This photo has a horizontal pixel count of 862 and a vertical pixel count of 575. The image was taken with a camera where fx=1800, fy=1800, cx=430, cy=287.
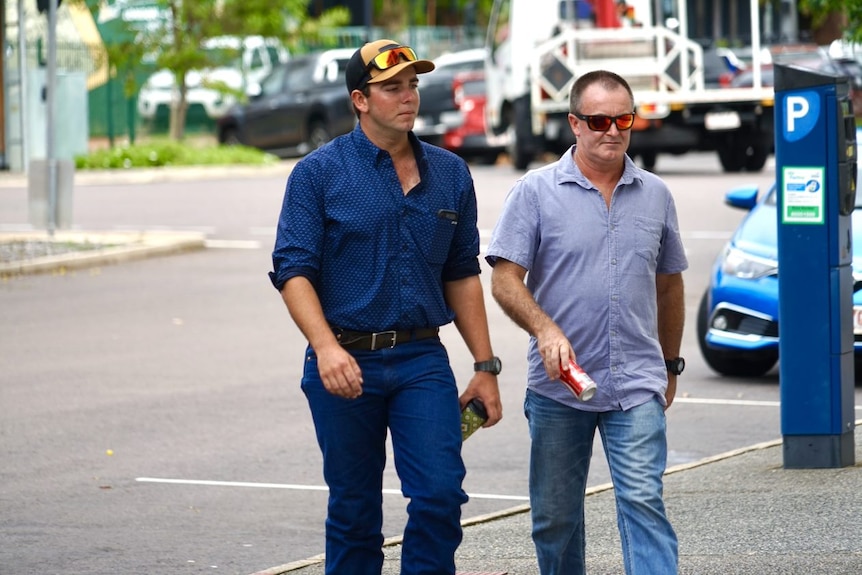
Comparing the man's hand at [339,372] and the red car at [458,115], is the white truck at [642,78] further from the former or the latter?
the man's hand at [339,372]

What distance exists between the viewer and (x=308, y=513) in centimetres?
756

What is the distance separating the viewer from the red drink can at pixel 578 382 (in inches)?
192

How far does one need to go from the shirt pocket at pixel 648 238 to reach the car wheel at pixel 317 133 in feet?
96.4

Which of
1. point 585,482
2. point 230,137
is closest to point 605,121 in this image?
point 585,482

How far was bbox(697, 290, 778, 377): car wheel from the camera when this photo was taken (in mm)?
10773

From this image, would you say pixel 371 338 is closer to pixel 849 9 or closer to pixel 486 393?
pixel 486 393

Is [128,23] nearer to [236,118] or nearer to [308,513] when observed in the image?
[236,118]

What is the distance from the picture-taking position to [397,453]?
202 inches

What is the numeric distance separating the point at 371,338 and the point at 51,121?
1396 centimetres

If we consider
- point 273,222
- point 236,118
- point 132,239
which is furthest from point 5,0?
point 132,239

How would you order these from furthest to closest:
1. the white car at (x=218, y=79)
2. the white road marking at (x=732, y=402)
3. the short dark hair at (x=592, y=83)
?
the white car at (x=218, y=79) < the white road marking at (x=732, y=402) < the short dark hair at (x=592, y=83)

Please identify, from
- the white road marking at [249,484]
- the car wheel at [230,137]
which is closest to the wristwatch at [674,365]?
the white road marking at [249,484]

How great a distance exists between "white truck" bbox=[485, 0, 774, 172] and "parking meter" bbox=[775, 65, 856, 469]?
17.4 m

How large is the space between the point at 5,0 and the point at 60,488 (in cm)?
2447
